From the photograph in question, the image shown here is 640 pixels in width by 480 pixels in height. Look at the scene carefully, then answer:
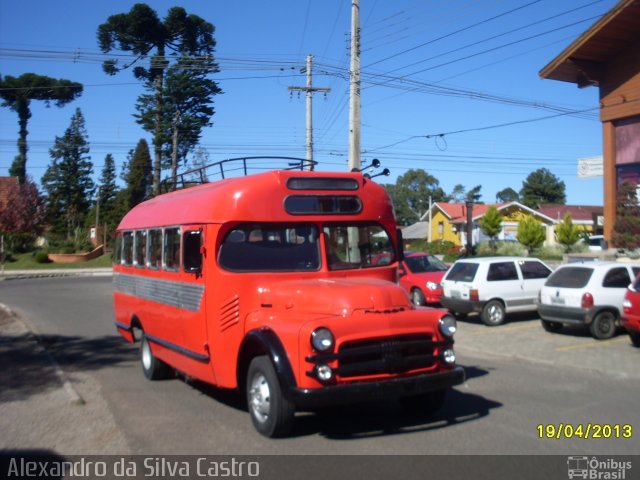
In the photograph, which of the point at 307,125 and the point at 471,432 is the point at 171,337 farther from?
the point at 307,125

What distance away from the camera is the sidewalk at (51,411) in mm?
6320

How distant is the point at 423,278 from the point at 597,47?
9.91m

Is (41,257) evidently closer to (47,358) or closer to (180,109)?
(180,109)

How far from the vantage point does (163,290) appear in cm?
857

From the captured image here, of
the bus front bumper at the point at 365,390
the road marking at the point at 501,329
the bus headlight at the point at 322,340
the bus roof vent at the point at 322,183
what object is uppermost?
the bus roof vent at the point at 322,183

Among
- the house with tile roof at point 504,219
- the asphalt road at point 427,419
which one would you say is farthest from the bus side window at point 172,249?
the house with tile roof at point 504,219

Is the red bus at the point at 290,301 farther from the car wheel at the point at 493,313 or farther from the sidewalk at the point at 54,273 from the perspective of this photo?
the sidewalk at the point at 54,273

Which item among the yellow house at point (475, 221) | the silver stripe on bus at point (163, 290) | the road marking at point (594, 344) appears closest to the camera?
the silver stripe on bus at point (163, 290)

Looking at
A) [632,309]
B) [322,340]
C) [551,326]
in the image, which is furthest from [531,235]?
[322,340]

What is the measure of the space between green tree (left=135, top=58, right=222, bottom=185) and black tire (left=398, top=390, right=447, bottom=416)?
25.2 metres

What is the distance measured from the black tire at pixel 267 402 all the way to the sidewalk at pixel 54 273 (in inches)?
1375

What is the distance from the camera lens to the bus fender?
5.76 meters

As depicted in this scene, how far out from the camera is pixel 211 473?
540cm

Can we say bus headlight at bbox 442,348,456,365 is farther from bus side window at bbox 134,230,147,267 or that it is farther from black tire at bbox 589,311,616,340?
black tire at bbox 589,311,616,340
